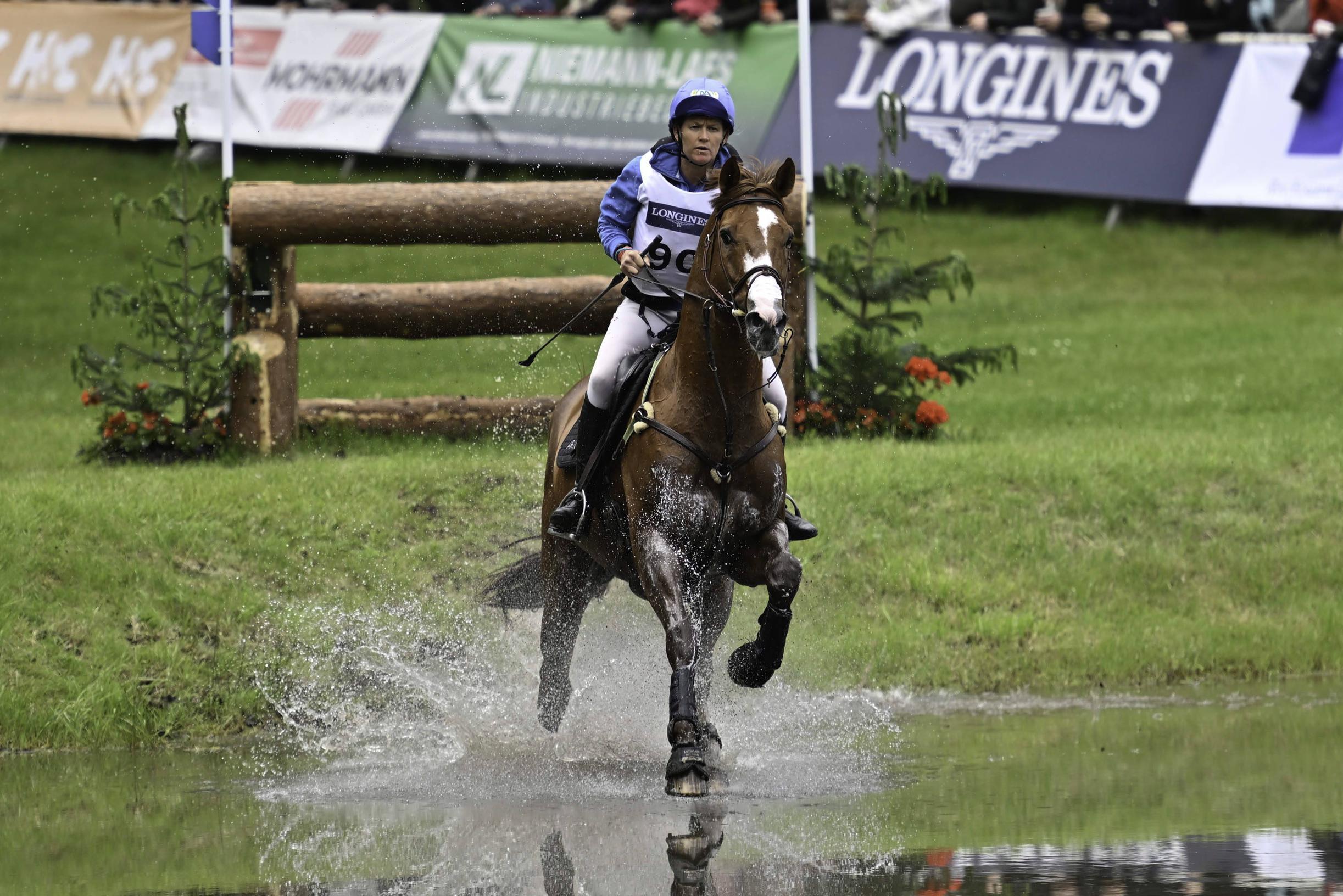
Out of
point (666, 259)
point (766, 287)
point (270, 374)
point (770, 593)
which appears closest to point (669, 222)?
point (666, 259)

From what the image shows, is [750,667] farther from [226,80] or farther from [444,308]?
[226,80]

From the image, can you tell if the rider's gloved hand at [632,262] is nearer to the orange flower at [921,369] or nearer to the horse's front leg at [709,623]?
the horse's front leg at [709,623]

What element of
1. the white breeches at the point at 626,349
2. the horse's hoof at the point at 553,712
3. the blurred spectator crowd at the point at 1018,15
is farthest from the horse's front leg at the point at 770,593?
the blurred spectator crowd at the point at 1018,15

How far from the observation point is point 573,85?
65.4 feet

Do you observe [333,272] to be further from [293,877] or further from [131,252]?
[293,877]

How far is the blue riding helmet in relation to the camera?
7.84 m

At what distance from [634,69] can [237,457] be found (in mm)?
8354

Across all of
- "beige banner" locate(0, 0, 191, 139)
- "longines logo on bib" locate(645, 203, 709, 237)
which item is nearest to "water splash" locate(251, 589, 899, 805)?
"longines logo on bib" locate(645, 203, 709, 237)

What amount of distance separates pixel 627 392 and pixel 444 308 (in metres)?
5.19

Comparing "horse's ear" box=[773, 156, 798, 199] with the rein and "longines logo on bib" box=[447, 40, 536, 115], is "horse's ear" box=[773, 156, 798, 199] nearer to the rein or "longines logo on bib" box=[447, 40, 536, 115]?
the rein

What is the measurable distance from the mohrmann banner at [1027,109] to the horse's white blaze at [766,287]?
11.2 meters

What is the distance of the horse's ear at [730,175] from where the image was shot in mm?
7406

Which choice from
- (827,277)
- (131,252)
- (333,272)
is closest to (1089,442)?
(827,277)

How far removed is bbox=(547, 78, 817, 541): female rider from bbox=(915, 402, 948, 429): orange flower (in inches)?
204
